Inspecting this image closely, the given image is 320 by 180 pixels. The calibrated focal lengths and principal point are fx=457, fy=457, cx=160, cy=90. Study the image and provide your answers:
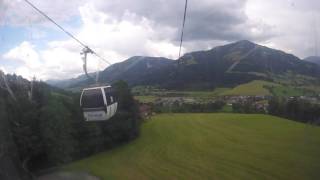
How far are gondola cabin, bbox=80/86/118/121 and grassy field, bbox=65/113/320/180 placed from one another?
19.1 meters

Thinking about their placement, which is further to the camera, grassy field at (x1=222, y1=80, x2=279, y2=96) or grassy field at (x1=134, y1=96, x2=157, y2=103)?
grassy field at (x1=222, y1=80, x2=279, y2=96)

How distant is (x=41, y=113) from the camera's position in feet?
127

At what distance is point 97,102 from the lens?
615 inches

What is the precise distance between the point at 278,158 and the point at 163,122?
2545 cm

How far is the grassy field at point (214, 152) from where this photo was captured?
42.0 meters

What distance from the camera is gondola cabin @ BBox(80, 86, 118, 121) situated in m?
15.3

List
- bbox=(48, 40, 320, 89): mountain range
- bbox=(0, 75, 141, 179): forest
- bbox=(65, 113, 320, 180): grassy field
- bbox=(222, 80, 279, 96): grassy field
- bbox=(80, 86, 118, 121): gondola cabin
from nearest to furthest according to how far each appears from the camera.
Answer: bbox=(80, 86, 118, 121): gondola cabin → bbox=(0, 75, 141, 179): forest → bbox=(65, 113, 320, 180): grassy field → bbox=(48, 40, 320, 89): mountain range → bbox=(222, 80, 279, 96): grassy field

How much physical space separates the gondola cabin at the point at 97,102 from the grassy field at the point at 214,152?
1912cm

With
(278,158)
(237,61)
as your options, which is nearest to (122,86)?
(278,158)

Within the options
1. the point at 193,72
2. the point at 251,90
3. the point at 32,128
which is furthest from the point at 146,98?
the point at 251,90

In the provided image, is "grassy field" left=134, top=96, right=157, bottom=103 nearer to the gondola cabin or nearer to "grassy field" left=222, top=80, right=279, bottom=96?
"grassy field" left=222, top=80, right=279, bottom=96

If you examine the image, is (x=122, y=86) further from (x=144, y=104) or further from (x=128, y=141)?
(x=144, y=104)

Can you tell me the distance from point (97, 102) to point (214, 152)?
39791mm

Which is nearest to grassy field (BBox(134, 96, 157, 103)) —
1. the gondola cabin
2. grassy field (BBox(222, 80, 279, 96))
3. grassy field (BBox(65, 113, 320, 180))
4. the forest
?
grassy field (BBox(65, 113, 320, 180))
